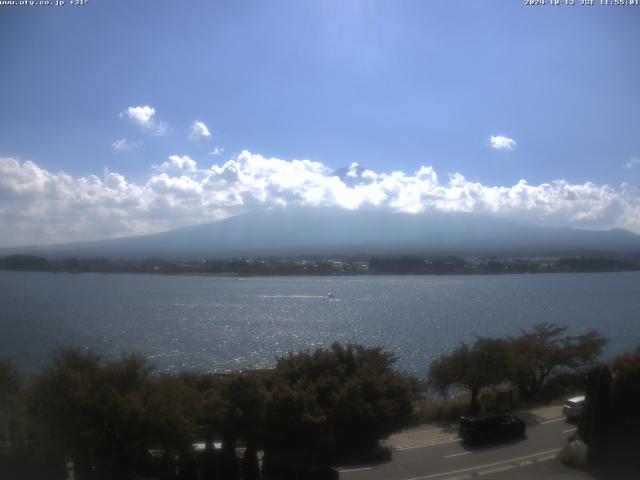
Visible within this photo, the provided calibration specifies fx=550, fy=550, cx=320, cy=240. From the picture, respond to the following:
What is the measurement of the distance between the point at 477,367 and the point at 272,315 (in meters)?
28.9

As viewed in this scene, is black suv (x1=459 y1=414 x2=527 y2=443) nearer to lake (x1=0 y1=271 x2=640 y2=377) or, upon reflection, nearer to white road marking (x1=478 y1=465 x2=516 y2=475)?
white road marking (x1=478 y1=465 x2=516 y2=475)

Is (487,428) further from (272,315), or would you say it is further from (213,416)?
(272,315)

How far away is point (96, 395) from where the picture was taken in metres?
7.51

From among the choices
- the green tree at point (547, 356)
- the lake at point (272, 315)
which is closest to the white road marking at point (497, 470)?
the green tree at point (547, 356)

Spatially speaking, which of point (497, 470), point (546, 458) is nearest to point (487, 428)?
point (546, 458)

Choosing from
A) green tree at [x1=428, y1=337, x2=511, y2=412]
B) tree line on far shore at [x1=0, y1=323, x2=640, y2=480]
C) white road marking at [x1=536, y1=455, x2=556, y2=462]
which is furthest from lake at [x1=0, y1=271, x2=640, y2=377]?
white road marking at [x1=536, y1=455, x2=556, y2=462]

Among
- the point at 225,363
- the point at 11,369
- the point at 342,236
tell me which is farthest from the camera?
the point at 342,236

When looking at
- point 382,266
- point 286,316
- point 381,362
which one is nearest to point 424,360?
point 381,362

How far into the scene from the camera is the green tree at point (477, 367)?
1427 cm

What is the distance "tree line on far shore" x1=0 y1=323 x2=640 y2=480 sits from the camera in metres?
7.38

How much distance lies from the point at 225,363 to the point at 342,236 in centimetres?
16115

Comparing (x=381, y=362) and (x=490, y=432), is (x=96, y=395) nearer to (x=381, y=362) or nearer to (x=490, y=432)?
(x=381, y=362)

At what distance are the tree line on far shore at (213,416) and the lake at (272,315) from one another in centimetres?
1295

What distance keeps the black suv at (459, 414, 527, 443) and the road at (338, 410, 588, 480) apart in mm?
174
